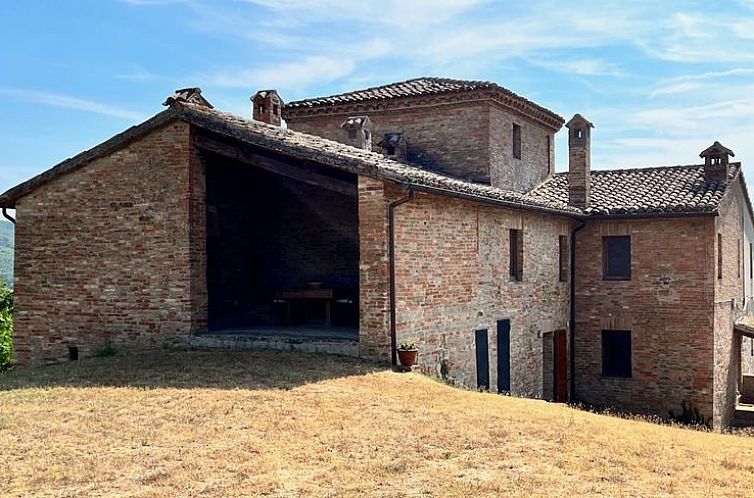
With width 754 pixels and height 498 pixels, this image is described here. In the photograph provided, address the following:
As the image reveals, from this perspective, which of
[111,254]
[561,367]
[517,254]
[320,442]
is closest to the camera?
[320,442]

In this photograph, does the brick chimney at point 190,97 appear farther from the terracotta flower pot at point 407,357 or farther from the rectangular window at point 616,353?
the rectangular window at point 616,353

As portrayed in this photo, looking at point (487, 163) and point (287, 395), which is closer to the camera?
point (287, 395)

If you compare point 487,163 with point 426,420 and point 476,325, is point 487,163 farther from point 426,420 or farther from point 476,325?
point 426,420

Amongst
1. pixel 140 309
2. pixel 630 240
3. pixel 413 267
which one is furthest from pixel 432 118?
pixel 140 309

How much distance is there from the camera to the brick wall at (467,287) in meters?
12.5

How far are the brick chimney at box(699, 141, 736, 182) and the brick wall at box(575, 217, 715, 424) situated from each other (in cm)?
238

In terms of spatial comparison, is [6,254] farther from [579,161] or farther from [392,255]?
[392,255]

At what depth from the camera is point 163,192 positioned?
1329 cm

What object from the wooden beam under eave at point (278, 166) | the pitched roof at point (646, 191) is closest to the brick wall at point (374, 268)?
the wooden beam under eave at point (278, 166)

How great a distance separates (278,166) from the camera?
44.4 feet

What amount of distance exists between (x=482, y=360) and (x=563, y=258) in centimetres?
550

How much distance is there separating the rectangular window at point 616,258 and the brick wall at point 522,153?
2.80 m

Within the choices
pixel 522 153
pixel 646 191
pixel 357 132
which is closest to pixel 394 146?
pixel 357 132

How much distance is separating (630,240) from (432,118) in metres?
5.83
